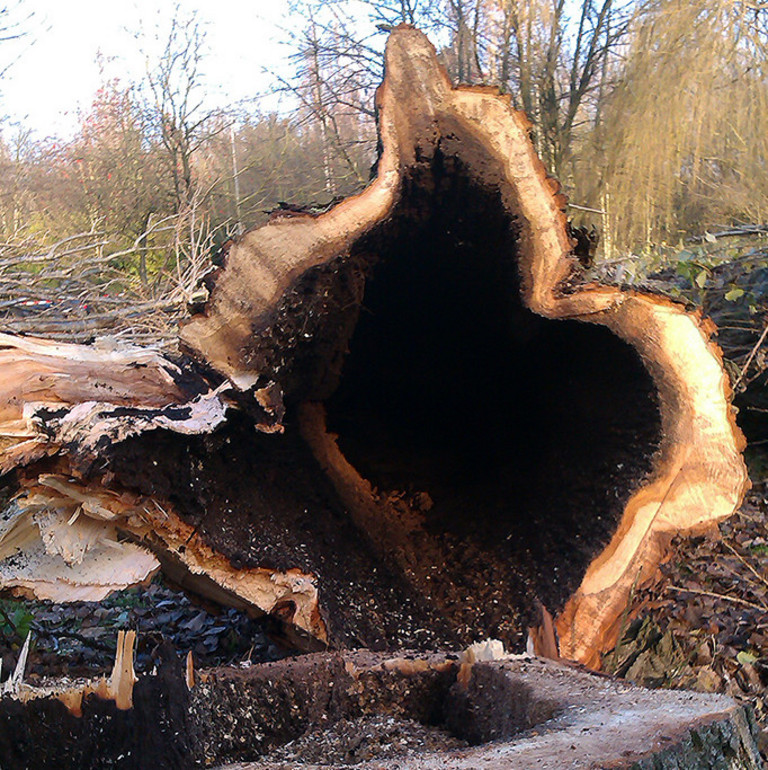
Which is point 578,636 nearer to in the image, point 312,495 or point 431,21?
point 312,495

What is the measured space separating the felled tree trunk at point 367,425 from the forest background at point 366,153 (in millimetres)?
797

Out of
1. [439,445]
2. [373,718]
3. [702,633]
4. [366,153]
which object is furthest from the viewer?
[366,153]

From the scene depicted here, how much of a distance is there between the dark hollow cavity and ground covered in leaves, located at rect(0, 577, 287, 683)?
0.71 meters

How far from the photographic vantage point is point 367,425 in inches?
98.9

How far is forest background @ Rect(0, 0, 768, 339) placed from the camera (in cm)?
495

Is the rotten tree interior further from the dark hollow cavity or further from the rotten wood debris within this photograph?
the rotten wood debris

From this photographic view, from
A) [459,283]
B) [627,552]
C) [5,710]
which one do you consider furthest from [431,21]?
[5,710]

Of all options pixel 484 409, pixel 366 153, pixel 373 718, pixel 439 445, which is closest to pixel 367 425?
pixel 439 445

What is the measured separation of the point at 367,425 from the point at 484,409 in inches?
A: 16.9

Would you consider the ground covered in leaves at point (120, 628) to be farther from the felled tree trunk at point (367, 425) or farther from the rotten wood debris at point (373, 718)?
the rotten wood debris at point (373, 718)

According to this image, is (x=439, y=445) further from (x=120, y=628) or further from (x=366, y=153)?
(x=366, y=153)

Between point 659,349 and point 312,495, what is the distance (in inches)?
45.3

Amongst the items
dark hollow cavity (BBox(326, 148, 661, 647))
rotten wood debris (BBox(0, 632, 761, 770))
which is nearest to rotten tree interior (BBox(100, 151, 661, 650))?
dark hollow cavity (BBox(326, 148, 661, 647))

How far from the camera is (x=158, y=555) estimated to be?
193 cm
